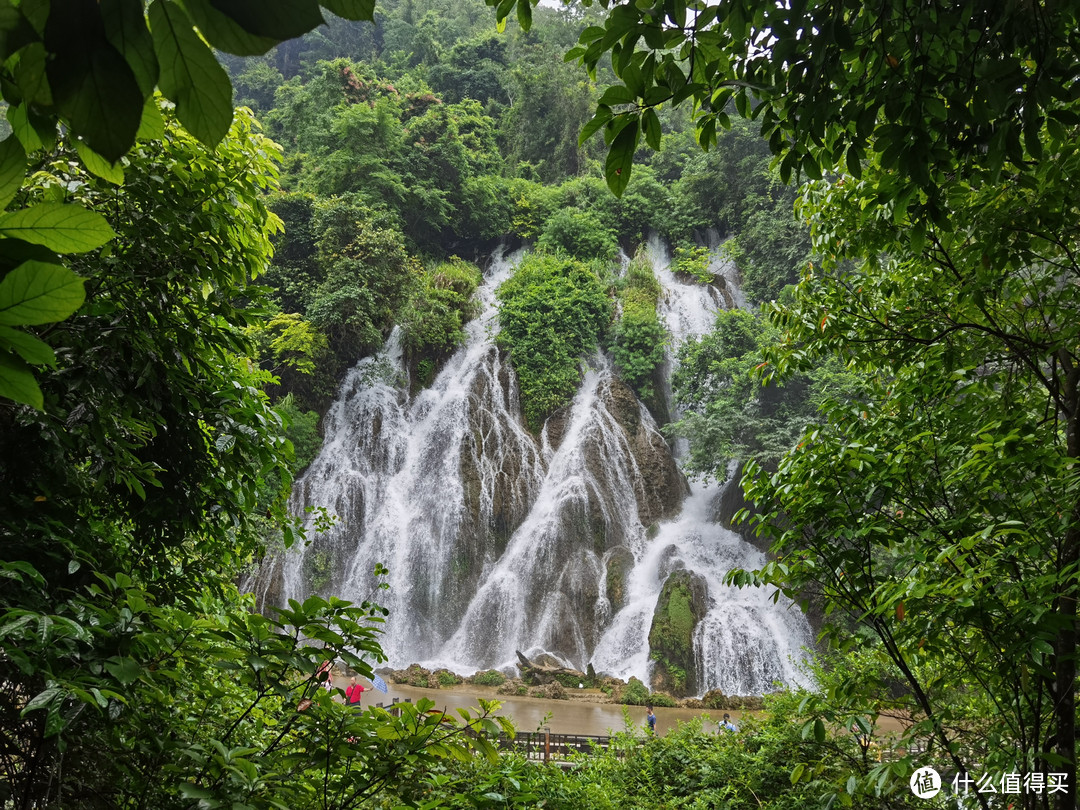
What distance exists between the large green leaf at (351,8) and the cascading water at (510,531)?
1249cm

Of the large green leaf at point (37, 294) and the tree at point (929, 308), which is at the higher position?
the tree at point (929, 308)

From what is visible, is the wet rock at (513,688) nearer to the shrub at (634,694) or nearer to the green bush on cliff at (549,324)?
the shrub at (634,694)

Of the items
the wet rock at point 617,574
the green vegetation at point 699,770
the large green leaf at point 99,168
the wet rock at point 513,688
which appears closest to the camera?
the large green leaf at point 99,168

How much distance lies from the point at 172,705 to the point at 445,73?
22.3 metres

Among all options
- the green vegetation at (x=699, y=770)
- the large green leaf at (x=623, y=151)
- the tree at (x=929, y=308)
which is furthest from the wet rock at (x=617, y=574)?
the large green leaf at (x=623, y=151)

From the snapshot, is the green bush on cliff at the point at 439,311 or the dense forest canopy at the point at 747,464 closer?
the dense forest canopy at the point at 747,464

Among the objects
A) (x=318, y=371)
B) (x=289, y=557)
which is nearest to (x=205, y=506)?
(x=289, y=557)

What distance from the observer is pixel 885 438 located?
2777 millimetres

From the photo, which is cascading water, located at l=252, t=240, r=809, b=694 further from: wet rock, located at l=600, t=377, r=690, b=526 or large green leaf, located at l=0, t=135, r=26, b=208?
large green leaf, located at l=0, t=135, r=26, b=208

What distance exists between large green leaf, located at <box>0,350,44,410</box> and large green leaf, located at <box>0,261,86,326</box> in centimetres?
4

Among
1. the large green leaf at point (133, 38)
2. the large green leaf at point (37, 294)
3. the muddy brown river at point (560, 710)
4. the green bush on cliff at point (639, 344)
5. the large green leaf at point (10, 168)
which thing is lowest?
the muddy brown river at point (560, 710)

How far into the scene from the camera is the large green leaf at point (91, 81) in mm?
338

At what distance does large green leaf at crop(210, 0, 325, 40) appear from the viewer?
344 millimetres

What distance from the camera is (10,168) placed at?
409 millimetres
